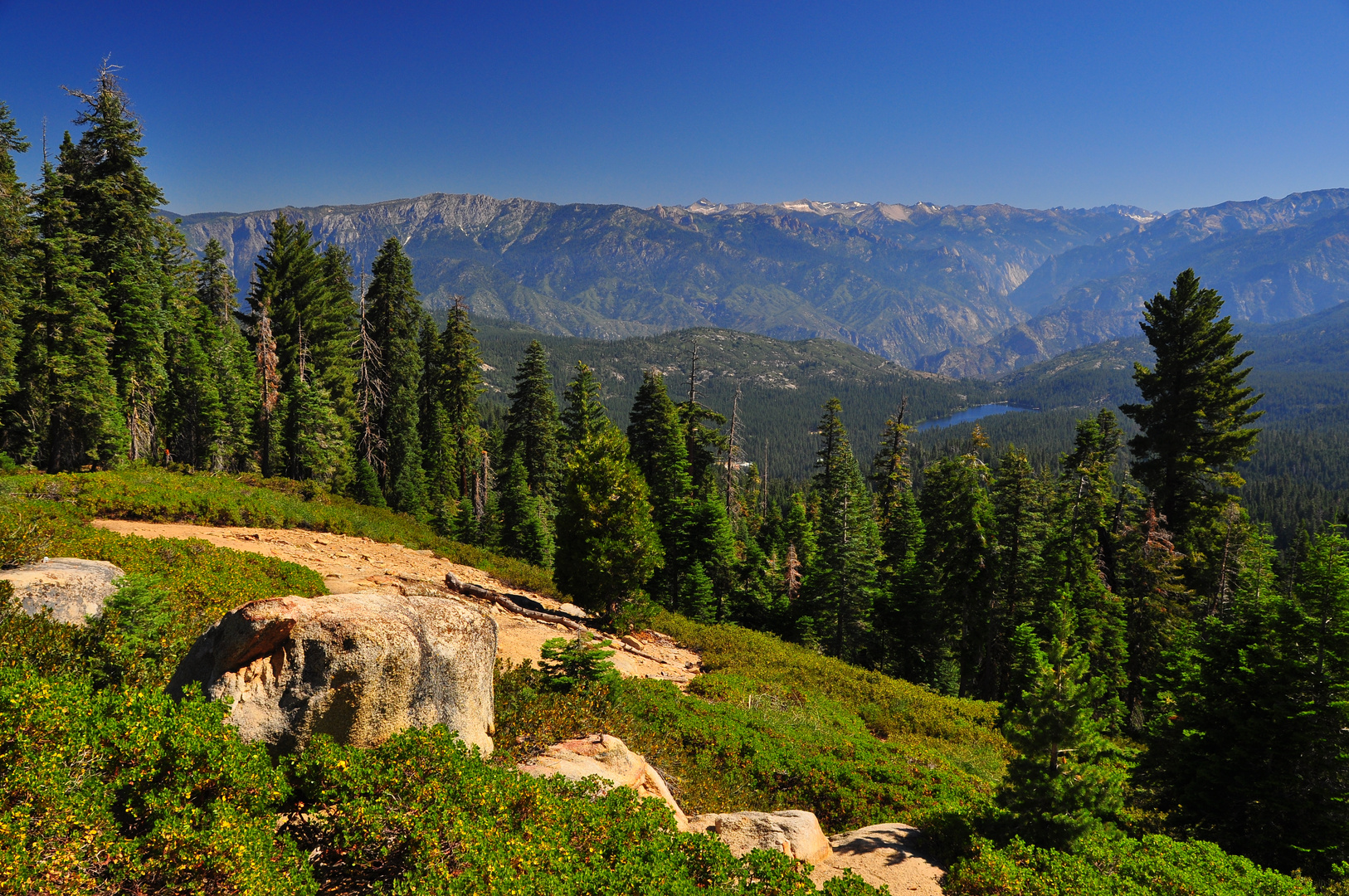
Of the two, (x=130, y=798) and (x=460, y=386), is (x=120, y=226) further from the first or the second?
(x=130, y=798)

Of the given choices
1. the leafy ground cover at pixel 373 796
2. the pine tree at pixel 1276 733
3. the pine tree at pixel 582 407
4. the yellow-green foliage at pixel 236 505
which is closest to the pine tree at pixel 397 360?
the pine tree at pixel 582 407

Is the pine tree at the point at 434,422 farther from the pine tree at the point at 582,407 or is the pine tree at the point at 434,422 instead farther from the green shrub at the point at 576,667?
the green shrub at the point at 576,667

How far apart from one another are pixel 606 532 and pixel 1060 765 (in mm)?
14505

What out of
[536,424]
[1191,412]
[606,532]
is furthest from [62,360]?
[1191,412]

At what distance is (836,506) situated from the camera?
37062 mm

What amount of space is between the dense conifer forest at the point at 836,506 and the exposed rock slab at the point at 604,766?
15.4ft

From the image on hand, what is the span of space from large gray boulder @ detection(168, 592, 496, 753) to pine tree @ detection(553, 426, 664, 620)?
1259 centimetres

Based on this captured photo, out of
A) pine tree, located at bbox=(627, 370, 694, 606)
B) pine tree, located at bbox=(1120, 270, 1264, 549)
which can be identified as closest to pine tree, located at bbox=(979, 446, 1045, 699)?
pine tree, located at bbox=(1120, 270, 1264, 549)

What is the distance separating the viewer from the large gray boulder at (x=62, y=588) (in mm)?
9609

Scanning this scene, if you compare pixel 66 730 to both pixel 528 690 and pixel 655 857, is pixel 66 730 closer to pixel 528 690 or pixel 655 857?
pixel 655 857

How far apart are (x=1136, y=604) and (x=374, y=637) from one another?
31.7m

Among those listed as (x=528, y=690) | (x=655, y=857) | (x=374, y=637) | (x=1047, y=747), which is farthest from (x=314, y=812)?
(x=1047, y=747)

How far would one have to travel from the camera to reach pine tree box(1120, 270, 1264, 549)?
2802cm

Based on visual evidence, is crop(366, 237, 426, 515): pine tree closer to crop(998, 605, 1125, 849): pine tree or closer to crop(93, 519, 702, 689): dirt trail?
crop(93, 519, 702, 689): dirt trail
